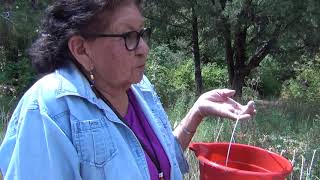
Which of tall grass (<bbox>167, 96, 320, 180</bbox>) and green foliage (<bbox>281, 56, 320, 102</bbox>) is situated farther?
green foliage (<bbox>281, 56, 320, 102</bbox>)

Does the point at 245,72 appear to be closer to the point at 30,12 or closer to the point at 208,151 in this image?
the point at 30,12

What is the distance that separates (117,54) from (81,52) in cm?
11

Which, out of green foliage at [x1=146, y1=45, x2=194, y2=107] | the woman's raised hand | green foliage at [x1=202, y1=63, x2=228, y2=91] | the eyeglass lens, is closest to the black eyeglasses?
the eyeglass lens

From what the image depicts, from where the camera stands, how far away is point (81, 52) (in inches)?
64.5

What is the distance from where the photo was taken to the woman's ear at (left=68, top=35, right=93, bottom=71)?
1.63 meters

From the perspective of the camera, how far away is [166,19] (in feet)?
39.1

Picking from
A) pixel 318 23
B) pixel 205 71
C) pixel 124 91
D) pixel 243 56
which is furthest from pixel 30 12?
pixel 205 71

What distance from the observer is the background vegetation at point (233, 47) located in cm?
443

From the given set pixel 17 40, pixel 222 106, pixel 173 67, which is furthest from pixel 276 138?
pixel 173 67

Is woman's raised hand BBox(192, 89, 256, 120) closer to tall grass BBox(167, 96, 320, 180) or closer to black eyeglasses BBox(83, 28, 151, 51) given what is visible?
black eyeglasses BBox(83, 28, 151, 51)

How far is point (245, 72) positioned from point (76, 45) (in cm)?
1214

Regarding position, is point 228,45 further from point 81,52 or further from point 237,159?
point 81,52

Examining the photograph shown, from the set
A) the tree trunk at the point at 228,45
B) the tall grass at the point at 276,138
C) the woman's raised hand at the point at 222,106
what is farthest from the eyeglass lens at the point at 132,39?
the tree trunk at the point at 228,45

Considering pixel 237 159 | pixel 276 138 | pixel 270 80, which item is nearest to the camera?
pixel 237 159
